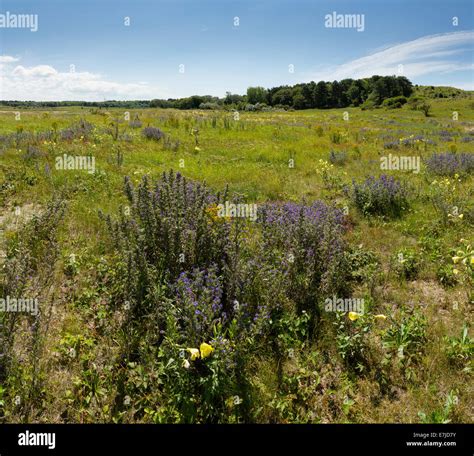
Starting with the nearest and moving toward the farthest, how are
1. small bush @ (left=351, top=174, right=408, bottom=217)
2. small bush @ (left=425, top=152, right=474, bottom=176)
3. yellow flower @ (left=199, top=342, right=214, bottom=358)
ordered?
yellow flower @ (left=199, top=342, right=214, bottom=358) < small bush @ (left=351, top=174, right=408, bottom=217) < small bush @ (left=425, top=152, right=474, bottom=176)

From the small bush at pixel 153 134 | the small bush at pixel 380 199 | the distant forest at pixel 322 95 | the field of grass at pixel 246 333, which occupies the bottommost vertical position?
the field of grass at pixel 246 333

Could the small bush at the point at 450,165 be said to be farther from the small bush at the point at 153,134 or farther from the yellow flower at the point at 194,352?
the small bush at the point at 153,134

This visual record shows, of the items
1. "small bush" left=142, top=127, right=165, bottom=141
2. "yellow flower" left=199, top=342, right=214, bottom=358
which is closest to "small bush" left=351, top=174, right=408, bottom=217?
"yellow flower" left=199, top=342, right=214, bottom=358

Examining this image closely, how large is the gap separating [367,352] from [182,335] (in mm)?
2079

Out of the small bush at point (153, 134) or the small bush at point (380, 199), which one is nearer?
the small bush at point (380, 199)

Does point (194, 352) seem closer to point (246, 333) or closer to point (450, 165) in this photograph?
point (246, 333)

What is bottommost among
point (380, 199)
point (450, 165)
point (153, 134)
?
point (380, 199)

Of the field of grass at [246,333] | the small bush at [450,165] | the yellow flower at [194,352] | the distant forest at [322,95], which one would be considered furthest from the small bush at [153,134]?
the distant forest at [322,95]

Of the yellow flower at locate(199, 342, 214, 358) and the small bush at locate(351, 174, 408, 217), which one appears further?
the small bush at locate(351, 174, 408, 217)

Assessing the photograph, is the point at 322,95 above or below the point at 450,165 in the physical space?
above

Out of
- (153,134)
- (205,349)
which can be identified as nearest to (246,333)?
(205,349)

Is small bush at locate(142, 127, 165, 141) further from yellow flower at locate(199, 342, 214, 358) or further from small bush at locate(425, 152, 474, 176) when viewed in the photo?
yellow flower at locate(199, 342, 214, 358)

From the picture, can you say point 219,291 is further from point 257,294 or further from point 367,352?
point 367,352

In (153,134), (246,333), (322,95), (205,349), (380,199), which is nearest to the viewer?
(205,349)
